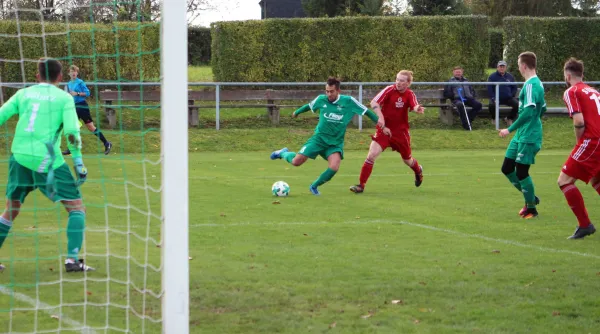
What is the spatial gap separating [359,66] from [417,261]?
787 inches

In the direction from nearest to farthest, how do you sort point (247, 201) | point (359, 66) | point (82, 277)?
point (82, 277) → point (247, 201) → point (359, 66)

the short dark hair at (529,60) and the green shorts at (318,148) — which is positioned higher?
the short dark hair at (529,60)

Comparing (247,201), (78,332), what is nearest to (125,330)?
(78,332)

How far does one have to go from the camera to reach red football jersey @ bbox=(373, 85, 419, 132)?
1300cm

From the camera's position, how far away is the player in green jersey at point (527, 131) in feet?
32.6

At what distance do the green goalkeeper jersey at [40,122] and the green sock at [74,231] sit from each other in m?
0.46

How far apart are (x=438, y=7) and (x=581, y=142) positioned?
28700 mm

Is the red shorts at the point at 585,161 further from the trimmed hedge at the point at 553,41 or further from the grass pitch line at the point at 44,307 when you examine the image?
the trimmed hedge at the point at 553,41

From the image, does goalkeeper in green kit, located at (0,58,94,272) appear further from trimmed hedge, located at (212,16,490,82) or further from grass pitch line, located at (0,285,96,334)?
trimmed hedge, located at (212,16,490,82)

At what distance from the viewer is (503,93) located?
2386 cm

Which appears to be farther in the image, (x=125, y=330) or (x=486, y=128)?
(x=486, y=128)

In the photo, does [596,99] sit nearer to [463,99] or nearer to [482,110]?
[463,99]

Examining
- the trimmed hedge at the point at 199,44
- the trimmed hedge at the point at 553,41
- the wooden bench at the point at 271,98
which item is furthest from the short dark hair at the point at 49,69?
the trimmed hedge at the point at 553,41

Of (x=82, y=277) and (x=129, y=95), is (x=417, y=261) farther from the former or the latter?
(x=129, y=95)
